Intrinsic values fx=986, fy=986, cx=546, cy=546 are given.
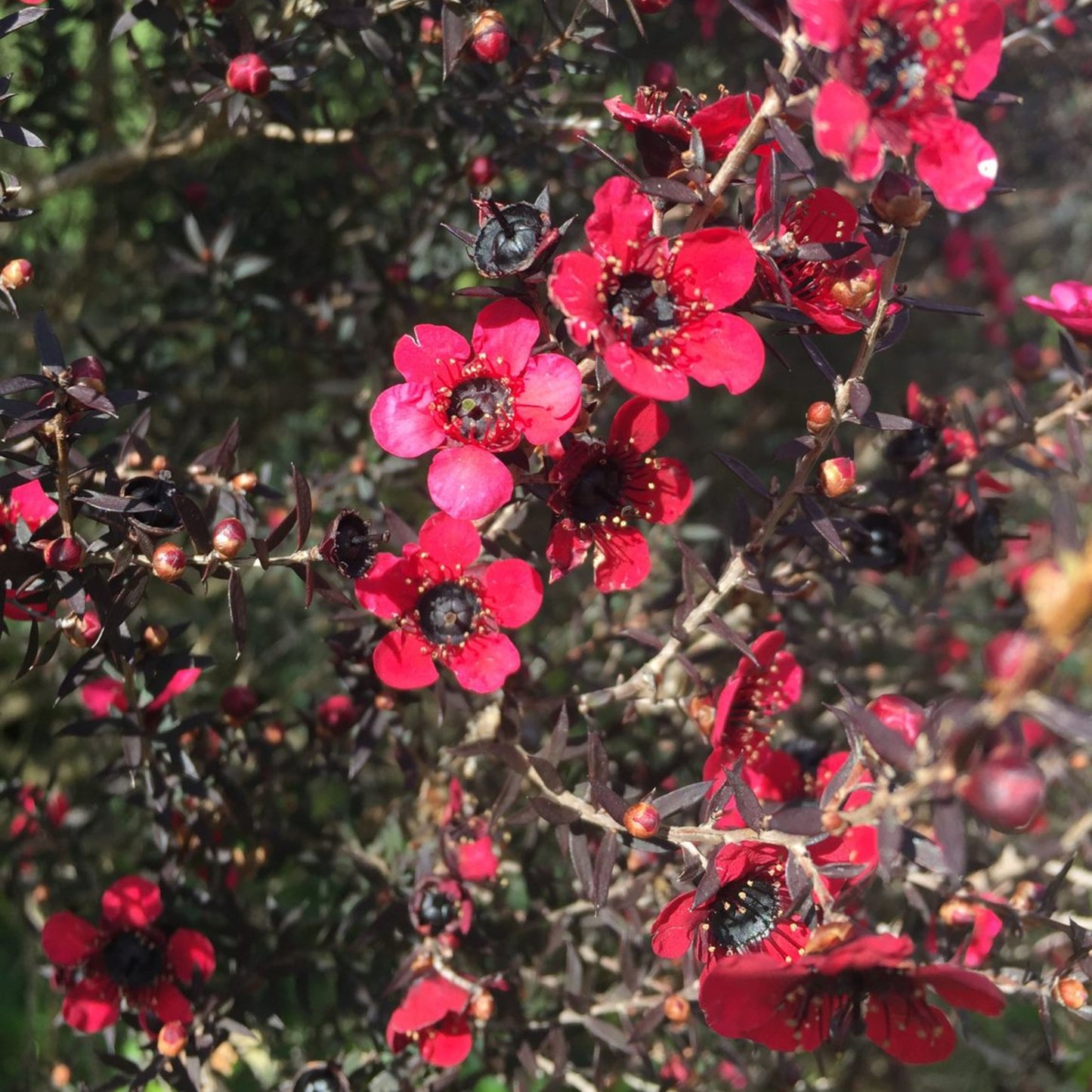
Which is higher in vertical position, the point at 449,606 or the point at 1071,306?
the point at 1071,306

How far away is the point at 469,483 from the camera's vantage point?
1.16 metres

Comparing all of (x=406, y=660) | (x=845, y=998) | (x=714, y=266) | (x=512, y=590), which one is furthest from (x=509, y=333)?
(x=845, y=998)

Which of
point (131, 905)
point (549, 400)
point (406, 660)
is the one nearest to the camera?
point (549, 400)

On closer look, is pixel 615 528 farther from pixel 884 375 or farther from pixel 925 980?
pixel 884 375

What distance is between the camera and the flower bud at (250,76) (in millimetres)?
1453

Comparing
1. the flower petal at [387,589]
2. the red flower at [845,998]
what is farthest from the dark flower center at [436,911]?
the red flower at [845,998]

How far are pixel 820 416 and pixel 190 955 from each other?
1.26 meters

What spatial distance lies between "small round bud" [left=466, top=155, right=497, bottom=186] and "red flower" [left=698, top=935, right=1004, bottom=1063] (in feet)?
4.64

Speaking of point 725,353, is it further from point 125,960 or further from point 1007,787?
point 125,960

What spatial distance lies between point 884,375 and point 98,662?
2684 millimetres

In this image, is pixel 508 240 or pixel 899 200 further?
pixel 508 240

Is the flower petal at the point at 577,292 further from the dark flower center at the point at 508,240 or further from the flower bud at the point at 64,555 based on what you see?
the flower bud at the point at 64,555

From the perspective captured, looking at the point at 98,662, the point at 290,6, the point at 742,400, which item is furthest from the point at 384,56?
the point at 742,400

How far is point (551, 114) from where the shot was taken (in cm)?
197
